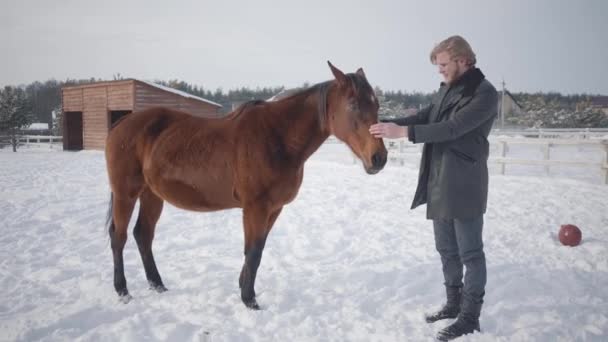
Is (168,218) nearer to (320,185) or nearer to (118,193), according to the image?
(118,193)

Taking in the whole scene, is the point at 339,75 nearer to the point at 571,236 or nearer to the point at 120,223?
the point at 120,223

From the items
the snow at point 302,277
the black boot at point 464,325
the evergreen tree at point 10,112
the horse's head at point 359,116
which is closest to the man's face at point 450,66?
the horse's head at point 359,116

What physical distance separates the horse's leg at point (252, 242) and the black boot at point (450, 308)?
1490 millimetres

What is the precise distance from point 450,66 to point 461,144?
1.91 feet

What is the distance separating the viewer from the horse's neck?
9.40 feet

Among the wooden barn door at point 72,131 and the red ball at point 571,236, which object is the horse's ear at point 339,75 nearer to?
the red ball at point 571,236

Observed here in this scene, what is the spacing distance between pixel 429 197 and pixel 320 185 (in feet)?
22.2

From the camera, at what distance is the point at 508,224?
5496mm

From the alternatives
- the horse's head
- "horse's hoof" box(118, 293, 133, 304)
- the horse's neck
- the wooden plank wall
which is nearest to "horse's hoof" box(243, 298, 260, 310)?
"horse's hoof" box(118, 293, 133, 304)

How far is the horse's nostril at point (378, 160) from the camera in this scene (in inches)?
95.7

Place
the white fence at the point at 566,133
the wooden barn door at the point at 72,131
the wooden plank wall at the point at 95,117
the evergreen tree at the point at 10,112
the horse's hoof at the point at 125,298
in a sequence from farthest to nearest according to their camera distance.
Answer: the evergreen tree at the point at 10,112 → the white fence at the point at 566,133 → the wooden barn door at the point at 72,131 → the wooden plank wall at the point at 95,117 → the horse's hoof at the point at 125,298

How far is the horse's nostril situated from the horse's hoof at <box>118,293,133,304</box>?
2.57 metres

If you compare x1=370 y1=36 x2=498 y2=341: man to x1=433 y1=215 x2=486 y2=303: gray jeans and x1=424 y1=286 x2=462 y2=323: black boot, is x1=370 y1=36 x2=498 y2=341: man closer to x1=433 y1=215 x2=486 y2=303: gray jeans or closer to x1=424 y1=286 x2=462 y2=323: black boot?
x1=433 y1=215 x2=486 y2=303: gray jeans

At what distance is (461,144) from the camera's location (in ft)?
8.06
